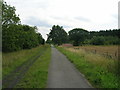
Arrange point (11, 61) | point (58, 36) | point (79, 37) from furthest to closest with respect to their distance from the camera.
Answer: point (58, 36) < point (79, 37) < point (11, 61)

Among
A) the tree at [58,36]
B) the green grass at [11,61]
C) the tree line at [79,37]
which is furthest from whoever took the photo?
the tree at [58,36]

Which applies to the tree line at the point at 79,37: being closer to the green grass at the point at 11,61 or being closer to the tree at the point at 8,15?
the tree at the point at 8,15

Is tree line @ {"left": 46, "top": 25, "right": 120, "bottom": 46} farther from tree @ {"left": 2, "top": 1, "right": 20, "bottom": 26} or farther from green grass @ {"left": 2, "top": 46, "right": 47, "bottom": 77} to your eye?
green grass @ {"left": 2, "top": 46, "right": 47, "bottom": 77}

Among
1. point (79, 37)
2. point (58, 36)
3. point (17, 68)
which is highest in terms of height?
point (58, 36)

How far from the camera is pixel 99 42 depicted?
8369cm

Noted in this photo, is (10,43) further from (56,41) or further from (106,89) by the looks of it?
(56,41)

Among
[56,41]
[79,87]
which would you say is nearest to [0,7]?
[79,87]

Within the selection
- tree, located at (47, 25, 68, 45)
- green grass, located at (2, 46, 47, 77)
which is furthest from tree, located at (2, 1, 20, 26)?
tree, located at (47, 25, 68, 45)

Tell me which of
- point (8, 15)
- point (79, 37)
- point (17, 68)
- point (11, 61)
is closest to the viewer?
point (17, 68)

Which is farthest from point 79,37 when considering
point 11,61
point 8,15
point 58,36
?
point 11,61

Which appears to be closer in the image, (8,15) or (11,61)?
(11,61)

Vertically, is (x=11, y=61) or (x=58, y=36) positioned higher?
(x=58, y=36)

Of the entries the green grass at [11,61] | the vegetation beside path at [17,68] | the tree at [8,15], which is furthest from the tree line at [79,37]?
the vegetation beside path at [17,68]

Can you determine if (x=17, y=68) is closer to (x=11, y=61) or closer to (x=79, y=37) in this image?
(x=11, y=61)
